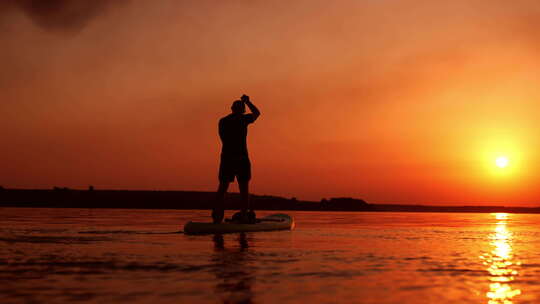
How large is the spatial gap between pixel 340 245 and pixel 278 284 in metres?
7.19

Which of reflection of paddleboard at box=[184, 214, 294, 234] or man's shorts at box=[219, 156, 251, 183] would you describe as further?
man's shorts at box=[219, 156, 251, 183]

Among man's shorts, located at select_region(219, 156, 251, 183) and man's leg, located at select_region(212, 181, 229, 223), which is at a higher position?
man's shorts, located at select_region(219, 156, 251, 183)

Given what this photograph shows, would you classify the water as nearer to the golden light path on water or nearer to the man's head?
the golden light path on water

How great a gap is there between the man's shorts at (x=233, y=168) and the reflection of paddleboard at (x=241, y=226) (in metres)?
1.42

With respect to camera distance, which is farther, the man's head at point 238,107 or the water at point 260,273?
the man's head at point 238,107

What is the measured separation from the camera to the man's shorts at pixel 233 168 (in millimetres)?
20016

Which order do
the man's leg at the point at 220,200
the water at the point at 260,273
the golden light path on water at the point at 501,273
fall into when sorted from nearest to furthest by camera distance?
the water at the point at 260,273
the golden light path on water at the point at 501,273
the man's leg at the point at 220,200

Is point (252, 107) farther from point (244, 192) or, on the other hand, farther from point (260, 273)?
point (260, 273)

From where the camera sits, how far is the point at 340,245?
1526 centimetres

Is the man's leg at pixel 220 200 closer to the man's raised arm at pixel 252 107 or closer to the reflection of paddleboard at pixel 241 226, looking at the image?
the reflection of paddleboard at pixel 241 226

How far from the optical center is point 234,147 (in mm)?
20172

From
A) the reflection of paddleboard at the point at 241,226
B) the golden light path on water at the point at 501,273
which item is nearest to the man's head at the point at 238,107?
the reflection of paddleboard at the point at 241,226

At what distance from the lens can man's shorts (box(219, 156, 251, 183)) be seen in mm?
20016

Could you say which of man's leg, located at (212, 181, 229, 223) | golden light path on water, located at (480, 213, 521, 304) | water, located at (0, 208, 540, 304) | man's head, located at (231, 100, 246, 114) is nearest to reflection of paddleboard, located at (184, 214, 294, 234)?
man's leg, located at (212, 181, 229, 223)
